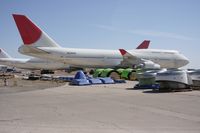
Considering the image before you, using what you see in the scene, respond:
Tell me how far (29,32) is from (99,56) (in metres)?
10.3

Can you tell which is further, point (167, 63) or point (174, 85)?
point (167, 63)

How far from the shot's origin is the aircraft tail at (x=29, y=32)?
36375 mm

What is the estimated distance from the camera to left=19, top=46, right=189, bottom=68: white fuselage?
1523 inches

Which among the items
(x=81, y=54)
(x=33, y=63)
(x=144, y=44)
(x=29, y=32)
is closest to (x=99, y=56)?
(x=81, y=54)

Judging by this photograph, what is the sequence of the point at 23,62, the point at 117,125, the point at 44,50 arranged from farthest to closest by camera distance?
the point at 23,62
the point at 44,50
the point at 117,125

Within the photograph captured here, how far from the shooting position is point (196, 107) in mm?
11430

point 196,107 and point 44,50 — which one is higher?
point 44,50

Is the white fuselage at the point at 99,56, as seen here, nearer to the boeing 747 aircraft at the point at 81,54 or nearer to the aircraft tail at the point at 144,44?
the boeing 747 aircraft at the point at 81,54

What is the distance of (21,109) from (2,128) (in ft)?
11.0

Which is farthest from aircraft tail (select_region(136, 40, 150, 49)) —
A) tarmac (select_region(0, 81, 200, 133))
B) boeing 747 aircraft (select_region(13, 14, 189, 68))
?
tarmac (select_region(0, 81, 200, 133))

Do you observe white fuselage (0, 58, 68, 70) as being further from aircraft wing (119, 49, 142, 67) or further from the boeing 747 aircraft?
aircraft wing (119, 49, 142, 67)

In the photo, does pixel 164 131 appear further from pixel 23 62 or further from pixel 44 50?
pixel 23 62

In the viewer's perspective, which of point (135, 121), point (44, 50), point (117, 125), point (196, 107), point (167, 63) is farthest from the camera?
point (167, 63)

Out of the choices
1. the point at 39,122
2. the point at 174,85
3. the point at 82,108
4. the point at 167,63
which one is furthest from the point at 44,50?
the point at 39,122
